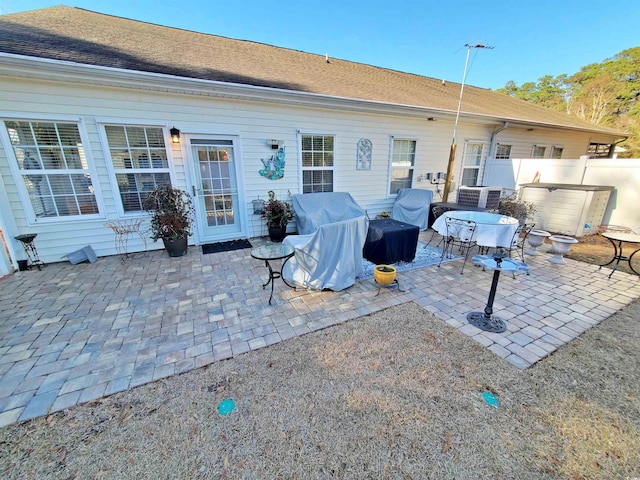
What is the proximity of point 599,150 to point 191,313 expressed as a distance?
1944 centimetres

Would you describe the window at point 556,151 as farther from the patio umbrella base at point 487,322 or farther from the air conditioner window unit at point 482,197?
the patio umbrella base at point 487,322

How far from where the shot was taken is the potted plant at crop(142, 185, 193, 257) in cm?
462

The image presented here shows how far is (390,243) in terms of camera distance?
167 inches

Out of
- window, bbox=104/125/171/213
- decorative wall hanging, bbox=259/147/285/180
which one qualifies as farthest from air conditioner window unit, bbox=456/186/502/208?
window, bbox=104/125/171/213

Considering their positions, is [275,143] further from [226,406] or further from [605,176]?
[605,176]

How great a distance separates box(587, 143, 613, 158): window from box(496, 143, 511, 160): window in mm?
6715

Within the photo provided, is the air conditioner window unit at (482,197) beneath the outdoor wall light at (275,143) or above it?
beneath

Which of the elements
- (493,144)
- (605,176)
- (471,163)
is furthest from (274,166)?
(605,176)

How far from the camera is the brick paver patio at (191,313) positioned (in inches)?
86.7

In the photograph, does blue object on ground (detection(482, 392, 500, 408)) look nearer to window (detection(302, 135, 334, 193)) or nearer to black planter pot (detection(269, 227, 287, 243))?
black planter pot (detection(269, 227, 287, 243))

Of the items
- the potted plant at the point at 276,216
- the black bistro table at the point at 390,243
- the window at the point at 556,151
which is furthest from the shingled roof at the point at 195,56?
the window at the point at 556,151

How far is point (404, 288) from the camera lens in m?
3.62

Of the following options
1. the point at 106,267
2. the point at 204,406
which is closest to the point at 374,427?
the point at 204,406

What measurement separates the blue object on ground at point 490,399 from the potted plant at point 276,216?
437 centimetres
